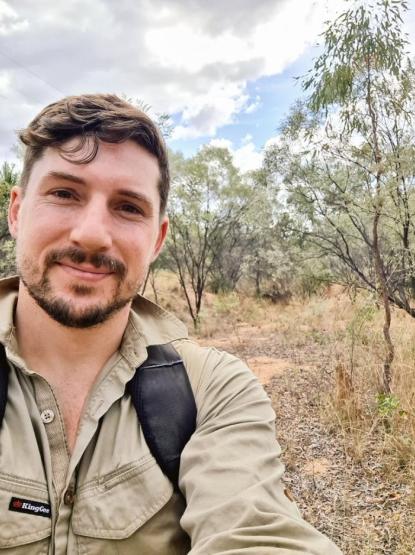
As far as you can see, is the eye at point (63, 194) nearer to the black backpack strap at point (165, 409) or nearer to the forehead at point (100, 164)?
the forehead at point (100, 164)

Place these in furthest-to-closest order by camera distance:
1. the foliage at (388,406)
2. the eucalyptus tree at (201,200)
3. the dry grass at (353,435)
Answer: the eucalyptus tree at (201,200) < the foliage at (388,406) < the dry grass at (353,435)

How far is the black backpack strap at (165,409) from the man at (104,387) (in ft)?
0.09

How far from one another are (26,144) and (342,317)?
30.0 ft

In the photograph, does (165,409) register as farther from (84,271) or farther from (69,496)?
(84,271)

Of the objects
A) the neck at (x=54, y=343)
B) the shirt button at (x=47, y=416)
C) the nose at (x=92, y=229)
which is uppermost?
the nose at (x=92, y=229)

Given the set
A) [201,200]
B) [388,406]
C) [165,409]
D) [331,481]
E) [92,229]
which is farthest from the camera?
[201,200]

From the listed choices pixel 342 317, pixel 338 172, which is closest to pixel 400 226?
pixel 338 172

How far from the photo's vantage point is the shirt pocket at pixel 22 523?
924mm

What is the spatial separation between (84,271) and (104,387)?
0.36 m

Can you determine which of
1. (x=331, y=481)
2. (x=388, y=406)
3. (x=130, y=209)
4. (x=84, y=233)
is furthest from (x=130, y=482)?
(x=388, y=406)

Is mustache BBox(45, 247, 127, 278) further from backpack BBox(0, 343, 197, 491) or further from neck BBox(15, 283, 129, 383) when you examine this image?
backpack BBox(0, 343, 197, 491)

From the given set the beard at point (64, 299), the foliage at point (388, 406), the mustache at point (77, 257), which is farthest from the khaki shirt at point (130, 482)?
the foliage at point (388, 406)

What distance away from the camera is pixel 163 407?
117 cm

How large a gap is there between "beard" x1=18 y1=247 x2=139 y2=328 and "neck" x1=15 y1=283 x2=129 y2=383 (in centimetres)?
4
